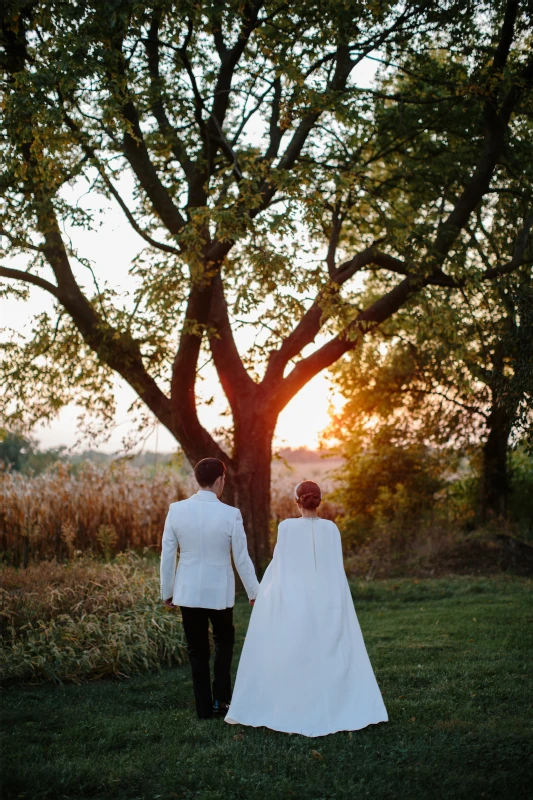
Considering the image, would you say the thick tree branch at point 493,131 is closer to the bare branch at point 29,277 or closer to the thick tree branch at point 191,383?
the thick tree branch at point 191,383

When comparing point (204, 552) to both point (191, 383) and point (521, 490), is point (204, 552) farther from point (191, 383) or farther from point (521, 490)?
point (521, 490)

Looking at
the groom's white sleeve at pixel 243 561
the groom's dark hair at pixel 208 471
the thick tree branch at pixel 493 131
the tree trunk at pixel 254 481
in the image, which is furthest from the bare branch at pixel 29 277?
the groom's white sleeve at pixel 243 561

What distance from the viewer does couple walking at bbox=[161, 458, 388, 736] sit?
565cm

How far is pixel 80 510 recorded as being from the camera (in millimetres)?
15617

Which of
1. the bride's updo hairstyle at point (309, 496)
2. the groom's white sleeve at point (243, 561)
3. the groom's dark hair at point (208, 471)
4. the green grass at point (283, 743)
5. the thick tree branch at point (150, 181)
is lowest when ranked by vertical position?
the green grass at point (283, 743)

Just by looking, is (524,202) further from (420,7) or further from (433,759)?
(433,759)

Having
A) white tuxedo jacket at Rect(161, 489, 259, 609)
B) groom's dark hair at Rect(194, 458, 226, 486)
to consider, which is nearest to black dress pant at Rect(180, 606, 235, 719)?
white tuxedo jacket at Rect(161, 489, 259, 609)

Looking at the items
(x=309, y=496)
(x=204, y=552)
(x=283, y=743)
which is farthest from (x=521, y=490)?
(x=283, y=743)

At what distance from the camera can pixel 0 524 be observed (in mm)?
15047

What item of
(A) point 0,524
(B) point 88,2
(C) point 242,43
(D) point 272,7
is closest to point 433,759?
(B) point 88,2

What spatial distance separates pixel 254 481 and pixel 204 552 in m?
7.37

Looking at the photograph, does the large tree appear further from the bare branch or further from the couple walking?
the couple walking

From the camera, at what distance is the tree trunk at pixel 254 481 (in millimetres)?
→ 13227

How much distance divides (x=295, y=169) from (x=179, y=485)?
9.29 metres
